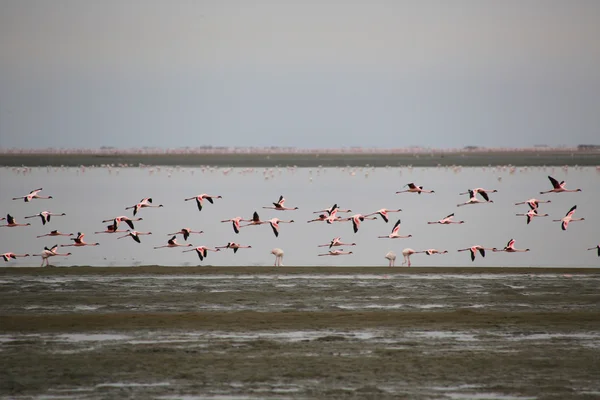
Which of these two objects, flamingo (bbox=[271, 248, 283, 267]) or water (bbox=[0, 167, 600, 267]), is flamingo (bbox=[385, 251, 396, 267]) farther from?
flamingo (bbox=[271, 248, 283, 267])

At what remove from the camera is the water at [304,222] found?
34906 mm

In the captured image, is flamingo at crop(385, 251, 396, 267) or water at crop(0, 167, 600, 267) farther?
water at crop(0, 167, 600, 267)

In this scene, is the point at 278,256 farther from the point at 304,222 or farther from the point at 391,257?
the point at 304,222

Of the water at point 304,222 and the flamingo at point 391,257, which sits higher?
the flamingo at point 391,257

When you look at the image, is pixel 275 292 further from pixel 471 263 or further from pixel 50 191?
pixel 50 191

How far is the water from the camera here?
115 feet

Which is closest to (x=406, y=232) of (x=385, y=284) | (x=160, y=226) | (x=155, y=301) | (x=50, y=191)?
(x=160, y=226)

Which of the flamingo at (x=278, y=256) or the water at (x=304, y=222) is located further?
the water at (x=304, y=222)

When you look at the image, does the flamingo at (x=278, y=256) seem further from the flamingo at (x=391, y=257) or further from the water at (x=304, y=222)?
the flamingo at (x=391, y=257)

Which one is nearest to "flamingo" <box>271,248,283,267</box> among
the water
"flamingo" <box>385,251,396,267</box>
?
the water

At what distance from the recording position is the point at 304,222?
49.7m

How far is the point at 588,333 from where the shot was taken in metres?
19.9

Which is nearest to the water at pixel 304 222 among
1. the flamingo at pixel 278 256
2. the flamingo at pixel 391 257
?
the flamingo at pixel 278 256

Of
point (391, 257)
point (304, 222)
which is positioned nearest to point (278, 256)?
point (391, 257)
